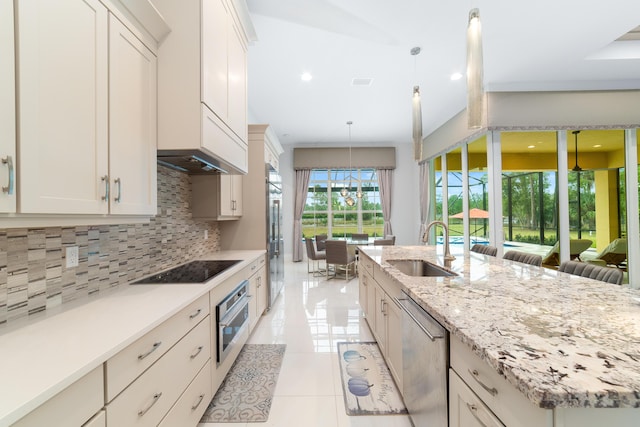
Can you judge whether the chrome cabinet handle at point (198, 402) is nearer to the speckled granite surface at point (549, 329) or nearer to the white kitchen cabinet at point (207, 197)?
the speckled granite surface at point (549, 329)

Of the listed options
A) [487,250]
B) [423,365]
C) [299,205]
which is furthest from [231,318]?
[299,205]

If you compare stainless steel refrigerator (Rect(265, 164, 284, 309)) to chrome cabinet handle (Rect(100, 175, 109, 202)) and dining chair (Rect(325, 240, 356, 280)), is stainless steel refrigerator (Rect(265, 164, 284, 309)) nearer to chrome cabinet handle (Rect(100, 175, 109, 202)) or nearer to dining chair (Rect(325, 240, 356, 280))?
dining chair (Rect(325, 240, 356, 280))

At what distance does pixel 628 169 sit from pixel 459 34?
3.75m

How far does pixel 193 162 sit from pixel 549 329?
90.4 inches

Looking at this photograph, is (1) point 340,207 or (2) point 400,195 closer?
(2) point 400,195

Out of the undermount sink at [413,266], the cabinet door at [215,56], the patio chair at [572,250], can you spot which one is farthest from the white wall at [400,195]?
the cabinet door at [215,56]

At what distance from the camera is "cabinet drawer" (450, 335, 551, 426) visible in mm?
695

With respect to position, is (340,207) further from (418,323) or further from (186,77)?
(418,323)

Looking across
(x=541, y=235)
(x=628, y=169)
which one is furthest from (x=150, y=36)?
(x=628, y=169)

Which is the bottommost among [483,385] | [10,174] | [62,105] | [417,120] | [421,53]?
[483,385]

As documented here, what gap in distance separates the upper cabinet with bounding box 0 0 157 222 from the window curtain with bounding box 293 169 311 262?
5779 millimetres

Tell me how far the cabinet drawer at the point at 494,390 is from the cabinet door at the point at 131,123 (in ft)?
5.48

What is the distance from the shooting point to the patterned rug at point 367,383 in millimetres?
1848

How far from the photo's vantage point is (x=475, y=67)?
1.53m
